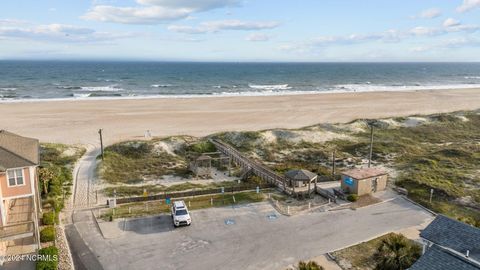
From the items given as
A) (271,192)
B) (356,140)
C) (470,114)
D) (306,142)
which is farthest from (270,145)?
(470,114)

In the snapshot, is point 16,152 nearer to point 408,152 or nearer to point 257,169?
point 257,169

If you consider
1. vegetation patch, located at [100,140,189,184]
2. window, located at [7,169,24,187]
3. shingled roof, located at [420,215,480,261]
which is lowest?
vegetation patch, located at [100,140,189,184]

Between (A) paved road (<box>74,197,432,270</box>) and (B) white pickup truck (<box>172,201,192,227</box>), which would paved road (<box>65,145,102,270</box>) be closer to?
(A) paved road (<box>74,197,432,270</box>)

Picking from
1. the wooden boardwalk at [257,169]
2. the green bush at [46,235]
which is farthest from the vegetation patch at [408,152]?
the green bush at [46,235]

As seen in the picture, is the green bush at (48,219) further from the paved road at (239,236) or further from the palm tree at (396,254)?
the palm tree at (396,254)

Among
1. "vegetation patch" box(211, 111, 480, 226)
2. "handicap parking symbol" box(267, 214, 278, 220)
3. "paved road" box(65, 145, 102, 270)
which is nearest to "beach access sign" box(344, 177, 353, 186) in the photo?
"vegetation patch" box(211, 111, 480, 226)

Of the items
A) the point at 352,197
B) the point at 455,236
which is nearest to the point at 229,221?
the point at 352,197
